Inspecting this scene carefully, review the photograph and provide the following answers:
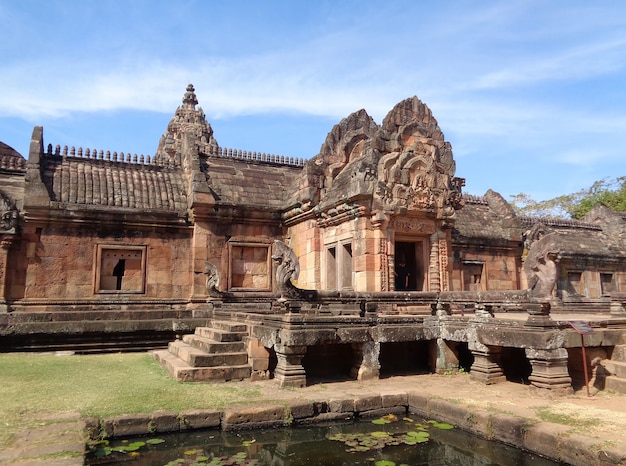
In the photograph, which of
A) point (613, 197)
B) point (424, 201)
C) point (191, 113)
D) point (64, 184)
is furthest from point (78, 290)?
point (613, 197)

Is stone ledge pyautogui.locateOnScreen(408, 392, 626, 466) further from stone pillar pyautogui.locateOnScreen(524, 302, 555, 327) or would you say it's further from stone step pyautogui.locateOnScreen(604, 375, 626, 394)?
stone step pyautogui.locateOnScreen(604, 375, 626, 394)

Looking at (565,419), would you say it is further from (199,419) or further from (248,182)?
(248,182)

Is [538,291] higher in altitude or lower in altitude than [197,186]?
lower

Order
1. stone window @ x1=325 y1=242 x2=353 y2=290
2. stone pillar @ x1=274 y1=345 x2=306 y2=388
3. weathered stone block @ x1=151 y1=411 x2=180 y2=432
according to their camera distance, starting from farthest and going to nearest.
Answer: stone window @ x1=325 y1=242 x2=353 y2=290
stone pillar @ x1=274 y1=345 x2=306 y2=388
weathered stone block @ x1=151 y1=411 x2=180 y2=432

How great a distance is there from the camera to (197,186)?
1430 centimetres

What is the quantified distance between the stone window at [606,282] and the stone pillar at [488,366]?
15594 millimetres

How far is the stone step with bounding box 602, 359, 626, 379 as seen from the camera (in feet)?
24.9

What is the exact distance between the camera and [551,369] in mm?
7160

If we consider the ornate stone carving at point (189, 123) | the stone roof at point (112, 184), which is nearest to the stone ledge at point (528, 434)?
the stone roof at point (112, 184)

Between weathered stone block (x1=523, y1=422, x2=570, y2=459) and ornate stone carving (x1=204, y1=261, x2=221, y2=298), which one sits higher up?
ornate stone carving (x1=204, y1=261, x2=221, y2=298)

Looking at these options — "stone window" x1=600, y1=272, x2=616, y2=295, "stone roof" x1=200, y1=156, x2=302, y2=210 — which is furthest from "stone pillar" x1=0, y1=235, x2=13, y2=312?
"stone window" x1=600, y1=272, x2=616, y2=295

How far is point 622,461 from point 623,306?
7.66 m

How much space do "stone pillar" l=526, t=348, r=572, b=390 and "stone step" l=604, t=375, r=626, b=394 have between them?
75 cm

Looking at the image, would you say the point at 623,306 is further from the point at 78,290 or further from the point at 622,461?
the point at 78,290
